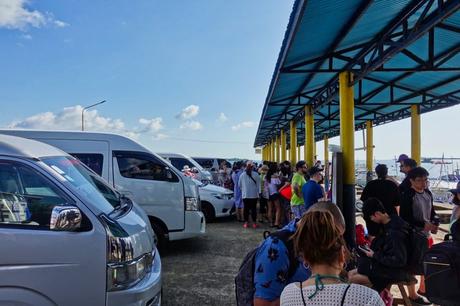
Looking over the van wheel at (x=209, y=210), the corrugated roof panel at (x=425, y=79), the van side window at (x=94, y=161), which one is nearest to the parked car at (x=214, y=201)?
the van wheel at (x=209, y=210)

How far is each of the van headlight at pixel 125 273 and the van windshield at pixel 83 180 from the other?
0.50m

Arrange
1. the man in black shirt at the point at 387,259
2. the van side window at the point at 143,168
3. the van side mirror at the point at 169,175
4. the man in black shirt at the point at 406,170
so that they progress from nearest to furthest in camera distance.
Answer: the man in black shirt at the point at 387,259 < the man in black shirt at the point at 406,170 < the van side window at the point at 143,168 < the van side mirror at the point at 169,175

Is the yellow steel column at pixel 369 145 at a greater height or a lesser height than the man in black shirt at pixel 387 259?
greater

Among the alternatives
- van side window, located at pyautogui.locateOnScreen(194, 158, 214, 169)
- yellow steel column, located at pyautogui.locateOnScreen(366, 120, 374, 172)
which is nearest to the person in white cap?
yellow steel column, located at pyautogui.locateOnScreen(366, 120, 374, 172)

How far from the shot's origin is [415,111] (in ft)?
48.2

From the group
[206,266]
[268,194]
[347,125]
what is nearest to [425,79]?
[347,125]

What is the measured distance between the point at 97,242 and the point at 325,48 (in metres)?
6.68

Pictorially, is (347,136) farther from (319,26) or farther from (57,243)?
(57,243)

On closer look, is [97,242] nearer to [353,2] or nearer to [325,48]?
→ [353,2]

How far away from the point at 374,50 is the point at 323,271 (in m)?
7.33

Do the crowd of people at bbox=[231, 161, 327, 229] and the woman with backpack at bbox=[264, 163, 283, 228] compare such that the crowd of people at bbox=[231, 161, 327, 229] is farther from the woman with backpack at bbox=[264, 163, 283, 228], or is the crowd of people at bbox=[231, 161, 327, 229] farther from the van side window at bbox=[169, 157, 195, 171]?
the van side window at bbox=[169, 157, 195, 171]

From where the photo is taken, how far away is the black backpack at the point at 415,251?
3734 mm

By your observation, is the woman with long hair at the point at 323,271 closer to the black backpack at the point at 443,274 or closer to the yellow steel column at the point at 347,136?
the black backpack at the point at 443,274

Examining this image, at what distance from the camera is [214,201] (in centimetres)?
1107
